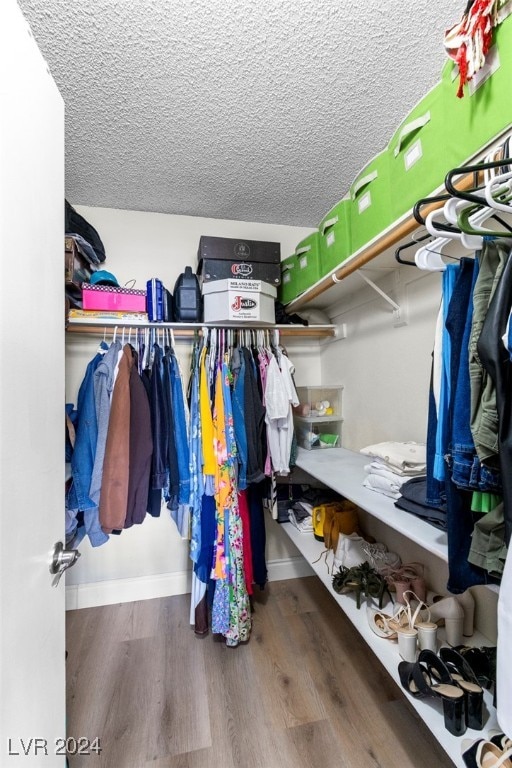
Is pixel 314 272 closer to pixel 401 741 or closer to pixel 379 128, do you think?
pixel 379 128

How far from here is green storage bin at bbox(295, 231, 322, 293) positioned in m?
1.72

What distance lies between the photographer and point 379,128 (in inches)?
56.1

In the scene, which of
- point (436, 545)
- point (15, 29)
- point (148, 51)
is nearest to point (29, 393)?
point (15, 29)

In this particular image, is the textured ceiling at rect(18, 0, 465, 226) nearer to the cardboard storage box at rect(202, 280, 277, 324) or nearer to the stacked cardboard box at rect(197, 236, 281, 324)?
the stacked cardboard box at rect(197, 236, 281, 324)

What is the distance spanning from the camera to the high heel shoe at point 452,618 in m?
1.11

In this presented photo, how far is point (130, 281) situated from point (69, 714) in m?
2.10

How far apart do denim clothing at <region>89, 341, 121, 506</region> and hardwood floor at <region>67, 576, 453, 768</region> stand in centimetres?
82

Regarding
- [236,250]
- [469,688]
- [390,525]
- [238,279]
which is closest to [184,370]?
[238,279]

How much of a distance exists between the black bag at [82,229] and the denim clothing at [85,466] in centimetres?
81

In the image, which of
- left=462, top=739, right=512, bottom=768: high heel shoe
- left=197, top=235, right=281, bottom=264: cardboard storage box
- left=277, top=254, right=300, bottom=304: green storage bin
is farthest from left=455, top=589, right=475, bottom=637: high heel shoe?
left=197, top=235, right=281, bottom=264: cardboard storage box

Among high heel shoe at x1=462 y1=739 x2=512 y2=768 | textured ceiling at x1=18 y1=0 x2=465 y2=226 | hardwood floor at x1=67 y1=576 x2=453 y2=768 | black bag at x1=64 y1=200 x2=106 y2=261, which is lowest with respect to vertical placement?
hardwood floor at x1=67 y1=576 x2=453 y2=768

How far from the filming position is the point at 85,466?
153cm

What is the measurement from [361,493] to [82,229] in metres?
1.92

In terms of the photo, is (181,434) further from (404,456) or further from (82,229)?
(82,229)
